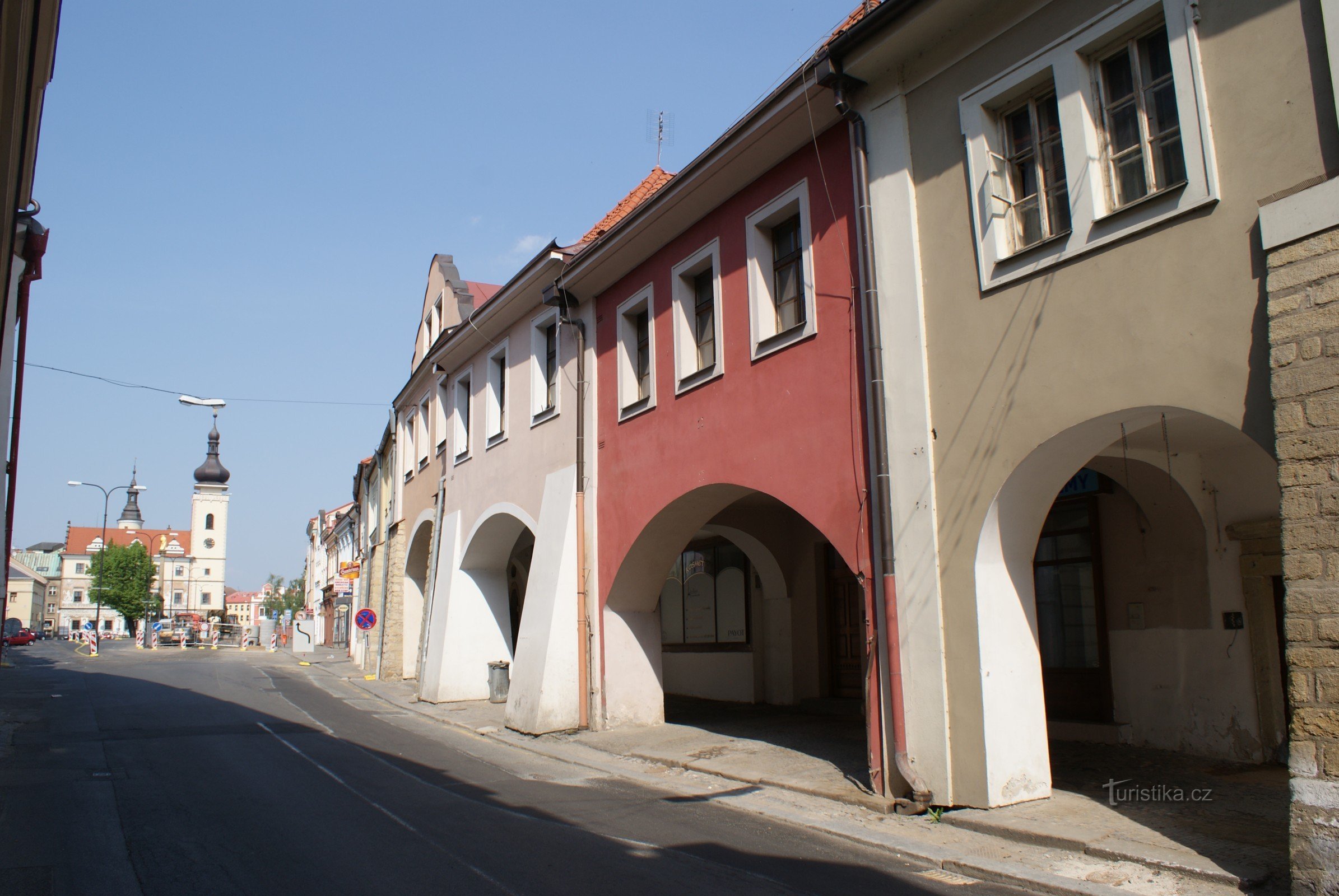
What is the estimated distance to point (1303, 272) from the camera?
5941mm

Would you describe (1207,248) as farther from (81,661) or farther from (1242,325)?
(81,661)

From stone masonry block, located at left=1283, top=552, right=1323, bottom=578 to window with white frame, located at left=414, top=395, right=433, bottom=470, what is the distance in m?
21.0

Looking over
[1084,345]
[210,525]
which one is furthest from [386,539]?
[210,525]

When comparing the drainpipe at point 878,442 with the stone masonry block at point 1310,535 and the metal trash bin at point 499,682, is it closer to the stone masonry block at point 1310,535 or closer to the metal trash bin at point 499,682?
the stone masonry block at point 1310,535

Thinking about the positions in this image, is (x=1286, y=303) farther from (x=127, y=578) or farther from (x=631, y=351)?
(x=127, y=578)

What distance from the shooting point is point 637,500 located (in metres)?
13.9

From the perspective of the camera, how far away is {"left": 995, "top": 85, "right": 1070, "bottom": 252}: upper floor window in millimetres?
8172

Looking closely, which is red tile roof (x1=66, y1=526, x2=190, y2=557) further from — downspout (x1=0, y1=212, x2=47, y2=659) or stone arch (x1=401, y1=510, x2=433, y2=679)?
downspout (x1=0, y1=212, x2=47, y2=659)

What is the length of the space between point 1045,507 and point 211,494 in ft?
367

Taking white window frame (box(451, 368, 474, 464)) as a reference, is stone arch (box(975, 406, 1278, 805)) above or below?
below

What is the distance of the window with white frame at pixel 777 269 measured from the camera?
432 inches

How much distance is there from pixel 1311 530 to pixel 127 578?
94.4 meters

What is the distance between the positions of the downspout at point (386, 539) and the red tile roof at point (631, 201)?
1387 cm

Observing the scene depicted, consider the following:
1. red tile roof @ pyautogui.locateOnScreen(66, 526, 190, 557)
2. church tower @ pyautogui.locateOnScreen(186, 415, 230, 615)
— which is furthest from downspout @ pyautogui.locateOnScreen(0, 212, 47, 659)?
red tile roof @ pyautogui.locateOnScreen(66, 526, 190, 557)
